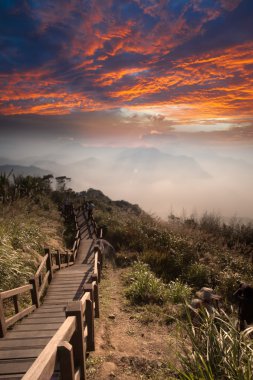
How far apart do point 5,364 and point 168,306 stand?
5.13 metres

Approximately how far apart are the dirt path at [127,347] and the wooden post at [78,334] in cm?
123

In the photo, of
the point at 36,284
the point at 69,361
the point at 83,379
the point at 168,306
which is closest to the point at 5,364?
the point at 83,379

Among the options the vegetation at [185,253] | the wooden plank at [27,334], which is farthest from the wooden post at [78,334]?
the vegetation at [185,253]

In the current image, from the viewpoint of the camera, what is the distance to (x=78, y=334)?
3512mm

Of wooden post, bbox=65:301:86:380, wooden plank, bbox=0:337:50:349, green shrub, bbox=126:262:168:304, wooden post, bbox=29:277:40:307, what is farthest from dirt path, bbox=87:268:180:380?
wooden post, bbox=29:277:40:307

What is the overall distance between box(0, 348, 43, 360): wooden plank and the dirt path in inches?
43.6

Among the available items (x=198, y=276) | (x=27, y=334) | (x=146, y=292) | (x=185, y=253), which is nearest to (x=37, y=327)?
(x=27, y=334)

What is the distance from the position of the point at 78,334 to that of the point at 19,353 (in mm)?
1535

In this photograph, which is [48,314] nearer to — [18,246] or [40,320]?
[40,320]

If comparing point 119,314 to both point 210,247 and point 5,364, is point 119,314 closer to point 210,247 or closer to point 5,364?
point 5,364

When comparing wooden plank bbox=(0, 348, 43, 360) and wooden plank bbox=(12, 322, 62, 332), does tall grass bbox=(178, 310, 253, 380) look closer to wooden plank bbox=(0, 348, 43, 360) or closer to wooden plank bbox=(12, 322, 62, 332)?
wooden plank bbox=(0, 348, 43, 360)

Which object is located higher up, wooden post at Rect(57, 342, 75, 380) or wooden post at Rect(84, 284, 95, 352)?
wooden post at Rect(57, 342, 75, 380)

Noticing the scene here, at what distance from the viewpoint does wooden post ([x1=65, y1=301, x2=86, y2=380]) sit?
11.2 feet

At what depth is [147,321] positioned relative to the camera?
7.27 m
